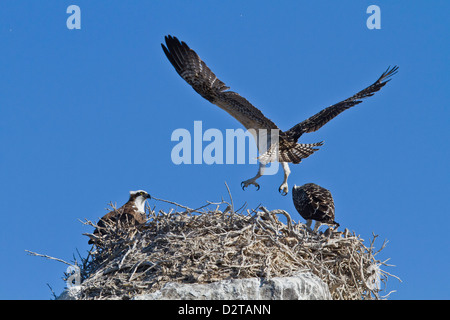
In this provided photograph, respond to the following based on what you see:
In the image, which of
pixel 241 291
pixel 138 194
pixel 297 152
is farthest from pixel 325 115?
pixel 241 291

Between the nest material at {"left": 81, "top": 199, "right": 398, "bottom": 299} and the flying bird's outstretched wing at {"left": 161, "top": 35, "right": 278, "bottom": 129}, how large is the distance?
2876 mm

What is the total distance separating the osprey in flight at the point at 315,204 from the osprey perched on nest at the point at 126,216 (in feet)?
7.36

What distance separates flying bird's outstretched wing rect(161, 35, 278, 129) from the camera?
1111 centimetres

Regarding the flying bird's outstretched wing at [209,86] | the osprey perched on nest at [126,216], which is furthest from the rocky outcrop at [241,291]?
the flying bird's outstretched wing at [209,86]

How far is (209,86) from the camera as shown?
447 inches

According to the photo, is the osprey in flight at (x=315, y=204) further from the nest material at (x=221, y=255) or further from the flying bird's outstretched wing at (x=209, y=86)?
the flying bird's outstretched wing at (x=209, y=86)

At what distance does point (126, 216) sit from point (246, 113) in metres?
2.95

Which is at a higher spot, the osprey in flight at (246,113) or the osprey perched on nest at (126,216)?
the osprey in flight at (246,113)

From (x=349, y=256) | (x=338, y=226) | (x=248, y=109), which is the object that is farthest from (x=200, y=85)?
(x=349, y=256)

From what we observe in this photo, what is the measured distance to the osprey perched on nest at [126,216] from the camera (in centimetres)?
848

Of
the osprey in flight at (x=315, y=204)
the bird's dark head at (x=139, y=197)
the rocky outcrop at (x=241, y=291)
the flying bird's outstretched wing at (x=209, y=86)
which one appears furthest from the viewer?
the flying bird's outstretched wing at (x=209, y=86)
